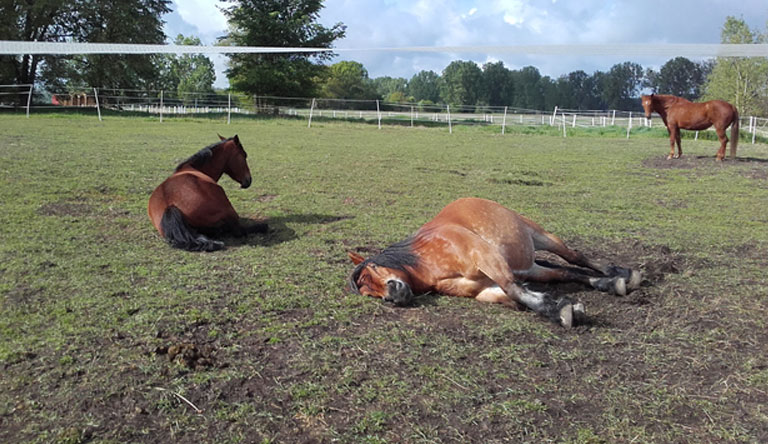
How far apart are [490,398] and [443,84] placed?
371 feet

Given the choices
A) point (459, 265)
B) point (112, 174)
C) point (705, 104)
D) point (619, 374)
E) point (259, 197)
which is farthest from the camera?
point (705, 104)

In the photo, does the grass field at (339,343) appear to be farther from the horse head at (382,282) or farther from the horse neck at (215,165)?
the horse neck at (215,165)

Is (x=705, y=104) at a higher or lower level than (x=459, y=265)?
higher

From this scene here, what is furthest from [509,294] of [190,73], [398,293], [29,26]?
[190,73]

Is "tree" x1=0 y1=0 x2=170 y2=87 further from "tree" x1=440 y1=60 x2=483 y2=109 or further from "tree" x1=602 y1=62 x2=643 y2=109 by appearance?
"tree" x1=602 y1=62 x2=643 y2=109

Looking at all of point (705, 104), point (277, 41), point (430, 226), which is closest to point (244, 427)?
point (430, 226)

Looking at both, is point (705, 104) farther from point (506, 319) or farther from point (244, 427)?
point (244, 427)

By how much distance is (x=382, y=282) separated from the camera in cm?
426

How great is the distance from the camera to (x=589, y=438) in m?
2.56

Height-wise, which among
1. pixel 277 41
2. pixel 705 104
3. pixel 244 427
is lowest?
pixel 244 427

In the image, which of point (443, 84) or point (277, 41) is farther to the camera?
point (443, 84)

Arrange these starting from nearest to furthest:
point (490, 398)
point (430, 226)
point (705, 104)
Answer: point (490, 398) → point (430, 226) → point (705, 104)

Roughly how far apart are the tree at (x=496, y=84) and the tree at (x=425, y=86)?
Answer: 71.4 feet

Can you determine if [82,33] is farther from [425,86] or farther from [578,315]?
[425,86]
